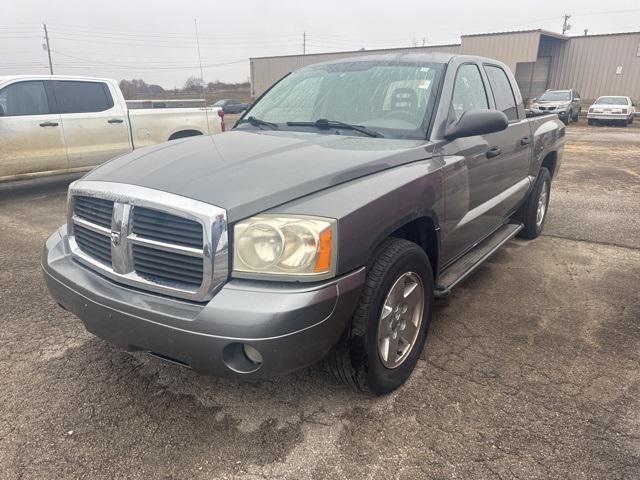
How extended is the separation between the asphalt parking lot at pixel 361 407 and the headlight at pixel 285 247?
86cm

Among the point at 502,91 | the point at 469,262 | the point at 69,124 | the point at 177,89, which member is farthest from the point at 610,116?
the point at 177,89

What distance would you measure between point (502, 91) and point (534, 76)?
33275 millimetres

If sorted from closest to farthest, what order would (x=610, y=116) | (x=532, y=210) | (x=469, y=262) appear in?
(x=469, y=262), (x=532, y=210), (x=610, y=116)

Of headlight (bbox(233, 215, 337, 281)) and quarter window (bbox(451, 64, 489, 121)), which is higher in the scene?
quarter window (bbox(451, 64, 489, 121))

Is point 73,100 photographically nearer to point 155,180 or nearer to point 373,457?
point 155,180

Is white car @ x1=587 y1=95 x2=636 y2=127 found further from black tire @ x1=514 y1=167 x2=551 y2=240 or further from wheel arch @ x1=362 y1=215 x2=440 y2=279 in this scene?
wheel arch @ x1=362 y1=215 x2=440 y2=279

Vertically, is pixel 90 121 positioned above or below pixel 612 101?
above

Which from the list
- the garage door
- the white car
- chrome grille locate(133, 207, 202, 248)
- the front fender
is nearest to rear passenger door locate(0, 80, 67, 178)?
chrome grille locate(133, 207, 202, 248)

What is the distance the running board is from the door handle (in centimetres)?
73

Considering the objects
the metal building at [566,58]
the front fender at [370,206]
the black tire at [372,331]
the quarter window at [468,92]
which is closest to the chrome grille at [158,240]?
the front fender at [370,206]

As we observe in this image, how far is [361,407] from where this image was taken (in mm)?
2498

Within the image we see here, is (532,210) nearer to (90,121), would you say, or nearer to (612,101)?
(90,121)

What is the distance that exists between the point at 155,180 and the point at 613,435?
2.46 m

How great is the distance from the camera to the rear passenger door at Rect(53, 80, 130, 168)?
7.42 metres
